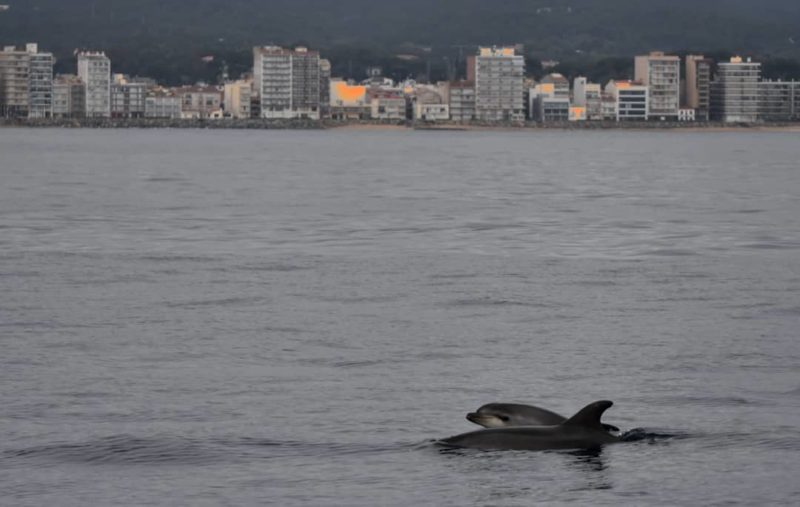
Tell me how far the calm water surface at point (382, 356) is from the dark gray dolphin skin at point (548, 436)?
154 mm

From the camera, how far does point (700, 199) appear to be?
60.0 meters

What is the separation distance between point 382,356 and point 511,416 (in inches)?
208

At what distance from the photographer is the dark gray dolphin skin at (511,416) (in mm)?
16656

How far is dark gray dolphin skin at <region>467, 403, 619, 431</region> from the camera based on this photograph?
54.6 feet

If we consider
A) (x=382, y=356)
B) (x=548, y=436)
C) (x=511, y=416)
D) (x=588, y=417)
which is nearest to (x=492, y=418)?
(x=511, y=416)

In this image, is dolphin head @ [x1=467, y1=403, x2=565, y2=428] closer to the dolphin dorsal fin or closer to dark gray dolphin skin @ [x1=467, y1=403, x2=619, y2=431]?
dark gray dolphin skin @ [x1=467, y1=403, x2=619, y2=431]

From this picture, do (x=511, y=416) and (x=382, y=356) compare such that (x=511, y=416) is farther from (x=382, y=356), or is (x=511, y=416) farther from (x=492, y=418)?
(x=382, y=356)

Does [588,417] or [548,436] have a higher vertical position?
[588,417]

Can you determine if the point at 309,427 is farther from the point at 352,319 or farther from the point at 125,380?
the point at 352,319

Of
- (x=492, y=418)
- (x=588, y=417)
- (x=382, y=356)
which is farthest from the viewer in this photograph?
(x=382, y=356)

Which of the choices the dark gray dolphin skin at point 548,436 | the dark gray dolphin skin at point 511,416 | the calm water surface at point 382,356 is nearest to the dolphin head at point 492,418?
the dark gray dolphin skin at point 511,416

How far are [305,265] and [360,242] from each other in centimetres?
557

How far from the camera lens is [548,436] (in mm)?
16328

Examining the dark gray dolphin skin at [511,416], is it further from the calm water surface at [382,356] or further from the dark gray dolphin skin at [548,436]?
the calm water surface at [382,356]
